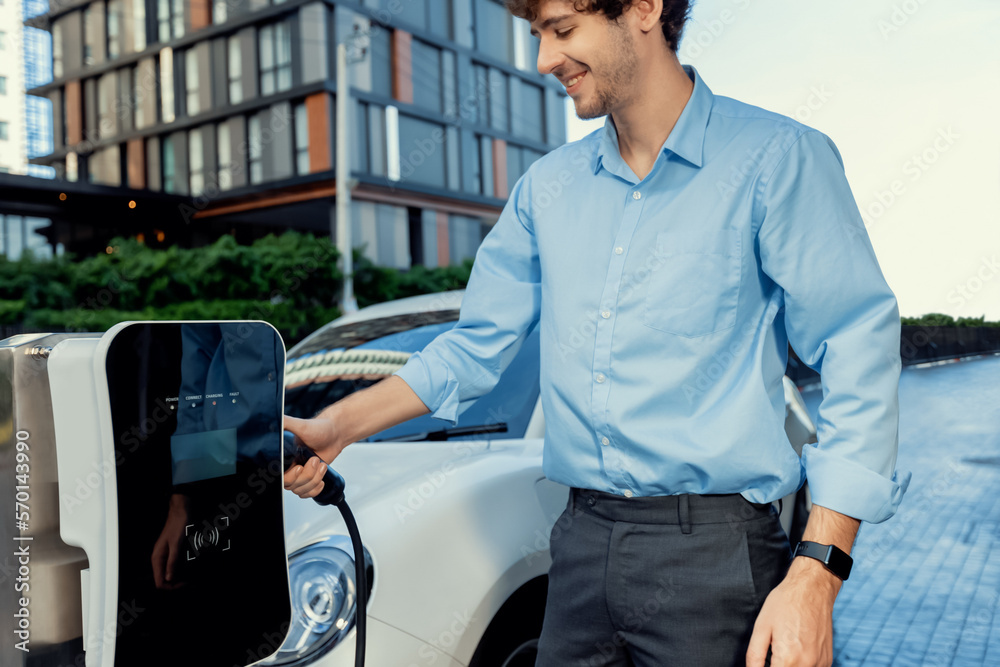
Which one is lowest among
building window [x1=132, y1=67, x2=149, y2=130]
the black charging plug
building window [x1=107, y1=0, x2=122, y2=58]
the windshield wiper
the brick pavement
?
the brick pavement

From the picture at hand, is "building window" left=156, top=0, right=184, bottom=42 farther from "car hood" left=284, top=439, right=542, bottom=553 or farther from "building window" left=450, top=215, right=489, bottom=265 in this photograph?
"car hood" left=284, top=439, right=542, bottom=553

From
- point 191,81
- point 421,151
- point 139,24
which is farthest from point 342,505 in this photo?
point 139,24

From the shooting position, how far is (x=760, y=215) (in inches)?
55.4

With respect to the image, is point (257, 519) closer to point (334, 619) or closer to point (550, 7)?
point (334, 619)

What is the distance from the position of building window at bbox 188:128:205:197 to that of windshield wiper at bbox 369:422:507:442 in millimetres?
29286

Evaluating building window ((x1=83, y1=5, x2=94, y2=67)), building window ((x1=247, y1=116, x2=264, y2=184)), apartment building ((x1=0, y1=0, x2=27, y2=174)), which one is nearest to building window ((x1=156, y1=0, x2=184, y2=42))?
building window ((x1=83, y1=5, x2=94, y2=67))

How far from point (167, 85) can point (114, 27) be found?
142 inches

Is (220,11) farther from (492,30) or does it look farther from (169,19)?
(492,30)

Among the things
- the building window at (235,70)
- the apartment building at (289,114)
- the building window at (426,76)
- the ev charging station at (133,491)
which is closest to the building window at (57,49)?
the apartment building at (289,114)

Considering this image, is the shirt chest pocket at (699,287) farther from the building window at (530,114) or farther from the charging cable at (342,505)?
the building window at (530,114)

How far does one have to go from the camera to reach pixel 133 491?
106 centimetres

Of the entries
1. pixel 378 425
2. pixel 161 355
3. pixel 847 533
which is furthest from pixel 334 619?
pixel 847 533

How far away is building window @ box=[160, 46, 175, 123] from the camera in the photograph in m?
30.9

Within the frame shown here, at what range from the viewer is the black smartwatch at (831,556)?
1.27 m
